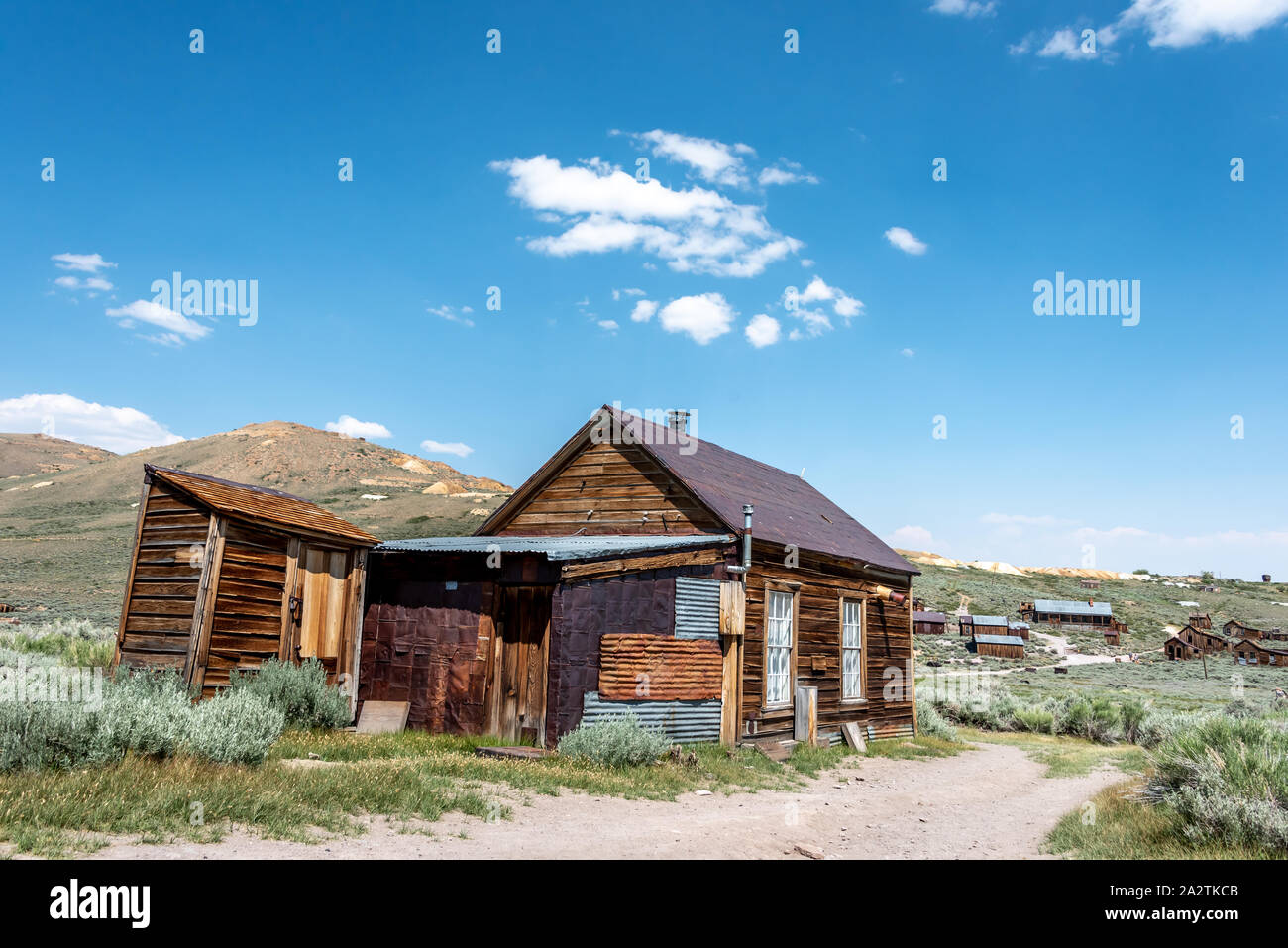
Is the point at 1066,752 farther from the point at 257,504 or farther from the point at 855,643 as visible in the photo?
the point at 257,504

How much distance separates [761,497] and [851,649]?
3.87 meters

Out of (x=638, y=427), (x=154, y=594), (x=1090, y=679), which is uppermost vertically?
(x=638, y=427)

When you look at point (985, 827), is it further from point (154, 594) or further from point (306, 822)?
point (154, 594)

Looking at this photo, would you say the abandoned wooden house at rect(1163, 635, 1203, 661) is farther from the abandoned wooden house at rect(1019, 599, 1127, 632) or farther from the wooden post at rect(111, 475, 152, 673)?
the wooden post at rect(111, 475, 152, 673)

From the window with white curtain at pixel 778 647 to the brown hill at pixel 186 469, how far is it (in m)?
25.8

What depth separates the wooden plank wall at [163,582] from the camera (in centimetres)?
1109

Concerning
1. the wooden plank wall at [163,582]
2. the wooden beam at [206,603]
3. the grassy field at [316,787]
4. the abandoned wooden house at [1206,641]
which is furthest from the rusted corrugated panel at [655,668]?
the abandoned wooden house at [1206,641]

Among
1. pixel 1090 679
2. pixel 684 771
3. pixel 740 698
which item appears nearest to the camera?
pixel 684 771

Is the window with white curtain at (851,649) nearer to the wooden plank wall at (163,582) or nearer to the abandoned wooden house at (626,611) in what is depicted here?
the abandoned wooden house at (626,611)

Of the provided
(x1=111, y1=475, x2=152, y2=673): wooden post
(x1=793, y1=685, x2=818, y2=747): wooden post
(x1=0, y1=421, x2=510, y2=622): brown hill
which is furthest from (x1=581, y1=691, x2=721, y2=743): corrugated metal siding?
(x1=0, y1=421, x2=510, y2=622): brown hill

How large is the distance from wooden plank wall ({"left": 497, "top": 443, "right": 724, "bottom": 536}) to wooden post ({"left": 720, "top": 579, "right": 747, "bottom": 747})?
171 centimetres
